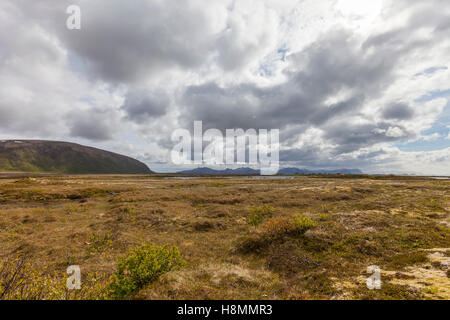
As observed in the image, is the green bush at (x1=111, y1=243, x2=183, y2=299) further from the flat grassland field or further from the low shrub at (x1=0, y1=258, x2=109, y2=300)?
the low shrub at (x1=0, y1=258, x2=109, y2=300)

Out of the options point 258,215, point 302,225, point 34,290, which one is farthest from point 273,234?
point 34,290

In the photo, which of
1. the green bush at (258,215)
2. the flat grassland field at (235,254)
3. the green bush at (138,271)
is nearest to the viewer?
the flat grassland field at (235,254)

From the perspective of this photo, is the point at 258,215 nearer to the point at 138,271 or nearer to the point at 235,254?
the point at 235,254

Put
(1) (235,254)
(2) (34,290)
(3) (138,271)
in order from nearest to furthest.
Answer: (2) (34,290) → (3) (138,271) → (1) (235,254)

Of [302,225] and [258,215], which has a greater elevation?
[302,225]

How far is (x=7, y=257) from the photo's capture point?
12844 millimetres

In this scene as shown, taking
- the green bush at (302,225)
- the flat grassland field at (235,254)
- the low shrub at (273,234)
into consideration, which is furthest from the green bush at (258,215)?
the green bush at (302,225)

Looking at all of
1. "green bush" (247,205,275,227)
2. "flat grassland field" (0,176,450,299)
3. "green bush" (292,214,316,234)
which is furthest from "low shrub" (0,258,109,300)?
"green bush" (247,205,275,227)

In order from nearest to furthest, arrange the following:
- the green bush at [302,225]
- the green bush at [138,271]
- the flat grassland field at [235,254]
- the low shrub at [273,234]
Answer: the flat grassland field at [235,254], the green bush at [138,271], the low shrub at [273,234], the green bush at [302,225]

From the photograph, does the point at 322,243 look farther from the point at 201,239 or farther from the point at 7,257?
the point at 7,257

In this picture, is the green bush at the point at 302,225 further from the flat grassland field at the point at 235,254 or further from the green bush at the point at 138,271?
the green bush at the point at 138,271
